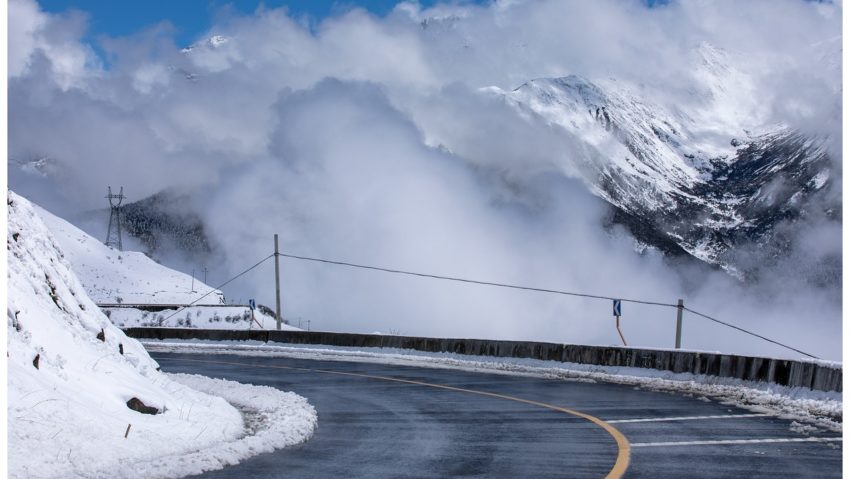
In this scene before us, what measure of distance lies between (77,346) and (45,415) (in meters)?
3.10

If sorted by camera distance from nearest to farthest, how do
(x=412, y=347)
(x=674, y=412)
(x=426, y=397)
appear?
1. (x=674, y=412)
2. (x=426, y=397)
3. (x=412, y=347)

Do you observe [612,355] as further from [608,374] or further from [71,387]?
[71,387]

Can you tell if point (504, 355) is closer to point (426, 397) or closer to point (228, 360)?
point (228, 360)

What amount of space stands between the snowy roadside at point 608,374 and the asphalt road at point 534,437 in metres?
0.72

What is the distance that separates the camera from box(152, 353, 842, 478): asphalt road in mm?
9719

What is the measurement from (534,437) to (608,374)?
40.8ft

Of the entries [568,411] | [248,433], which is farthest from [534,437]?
[248,433]

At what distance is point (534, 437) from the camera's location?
12234 mm

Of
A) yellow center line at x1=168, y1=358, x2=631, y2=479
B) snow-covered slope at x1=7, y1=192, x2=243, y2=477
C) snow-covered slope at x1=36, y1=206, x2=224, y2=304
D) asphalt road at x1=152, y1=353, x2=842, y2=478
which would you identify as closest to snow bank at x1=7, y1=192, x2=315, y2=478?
snow-covered slope at x1=7, y1=192, x2=243, y2=477

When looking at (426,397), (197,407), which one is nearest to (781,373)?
(426,397)

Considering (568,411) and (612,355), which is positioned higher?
(612,355)

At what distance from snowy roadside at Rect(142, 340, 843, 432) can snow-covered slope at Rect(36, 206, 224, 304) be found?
62.4 meters

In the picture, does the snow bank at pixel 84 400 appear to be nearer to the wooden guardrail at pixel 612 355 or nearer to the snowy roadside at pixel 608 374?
the snowy roadside at pixel 608 374

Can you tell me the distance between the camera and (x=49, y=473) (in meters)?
8.50
